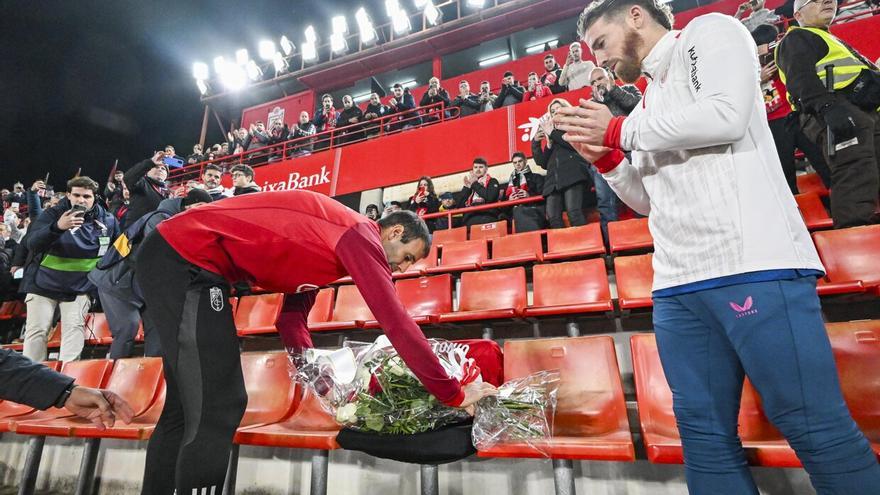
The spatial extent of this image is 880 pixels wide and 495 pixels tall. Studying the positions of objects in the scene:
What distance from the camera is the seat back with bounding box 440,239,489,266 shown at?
385 centimetres

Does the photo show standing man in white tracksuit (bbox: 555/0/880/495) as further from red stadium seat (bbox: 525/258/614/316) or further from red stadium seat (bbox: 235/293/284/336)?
red stadium seat (bbox: 235/293/284/336)

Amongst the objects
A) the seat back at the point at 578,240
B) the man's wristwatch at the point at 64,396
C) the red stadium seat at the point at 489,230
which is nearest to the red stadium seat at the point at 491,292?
the seat back at the point at 578,240

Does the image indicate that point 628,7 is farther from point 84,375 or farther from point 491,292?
point 84,375

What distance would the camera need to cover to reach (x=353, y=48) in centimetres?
1313

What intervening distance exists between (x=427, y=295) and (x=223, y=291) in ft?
6.48

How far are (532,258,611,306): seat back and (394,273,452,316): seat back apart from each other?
66 cm

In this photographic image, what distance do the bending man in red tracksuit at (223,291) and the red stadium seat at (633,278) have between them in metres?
1.56

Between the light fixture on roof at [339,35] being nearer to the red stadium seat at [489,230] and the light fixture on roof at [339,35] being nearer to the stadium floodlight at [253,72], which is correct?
the stadium floodlight at [253,72]

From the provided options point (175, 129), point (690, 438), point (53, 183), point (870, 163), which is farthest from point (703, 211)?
point (175, 129)

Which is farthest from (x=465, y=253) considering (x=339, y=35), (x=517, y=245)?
(x=339, y=35)

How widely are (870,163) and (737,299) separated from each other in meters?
2.20

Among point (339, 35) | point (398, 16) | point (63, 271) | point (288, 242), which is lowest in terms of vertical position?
point (288, 242)

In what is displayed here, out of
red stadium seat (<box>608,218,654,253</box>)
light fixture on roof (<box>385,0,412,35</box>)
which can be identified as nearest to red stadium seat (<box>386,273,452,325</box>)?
red stadium seat (<box>608,218,654,253</box>)

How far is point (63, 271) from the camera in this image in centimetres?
325
